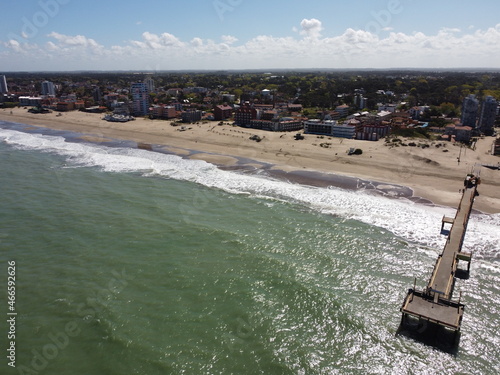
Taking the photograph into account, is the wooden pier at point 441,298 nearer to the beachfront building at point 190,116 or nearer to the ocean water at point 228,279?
the ocean water at point 228,279

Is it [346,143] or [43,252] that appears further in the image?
[346,143]

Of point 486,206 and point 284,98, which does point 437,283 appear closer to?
point 486,206

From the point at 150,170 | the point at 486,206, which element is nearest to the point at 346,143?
the point at 486,206

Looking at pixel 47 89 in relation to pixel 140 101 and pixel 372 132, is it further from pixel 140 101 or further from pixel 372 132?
pixel 372 132

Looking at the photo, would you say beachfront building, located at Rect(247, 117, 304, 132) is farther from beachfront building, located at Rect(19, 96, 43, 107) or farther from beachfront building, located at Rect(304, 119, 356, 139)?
beachfront building, located at Rect(19, 96, 43, 107)

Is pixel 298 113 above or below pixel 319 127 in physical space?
above

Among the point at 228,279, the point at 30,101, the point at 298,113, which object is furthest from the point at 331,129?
the point at 30,101

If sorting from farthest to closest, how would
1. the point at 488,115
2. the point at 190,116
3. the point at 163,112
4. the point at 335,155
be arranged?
the point at 163,112 < the point at 190,116 < the point at 488,115 < the point at 335,155

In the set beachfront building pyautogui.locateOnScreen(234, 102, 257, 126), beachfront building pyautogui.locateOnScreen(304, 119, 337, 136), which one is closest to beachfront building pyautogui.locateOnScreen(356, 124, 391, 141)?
beachfront building pyautogui.locateOnScreen(304, 119, 337, 136)
